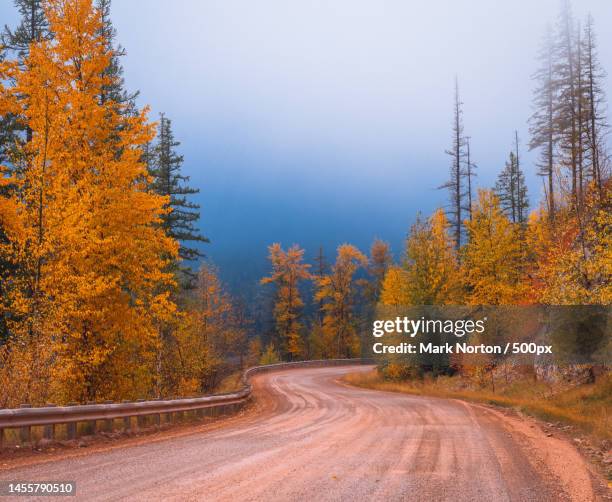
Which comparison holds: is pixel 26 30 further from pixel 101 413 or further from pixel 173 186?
pixel 101 413

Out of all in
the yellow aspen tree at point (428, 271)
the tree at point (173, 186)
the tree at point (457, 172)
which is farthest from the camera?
the tree at point (457, 172)

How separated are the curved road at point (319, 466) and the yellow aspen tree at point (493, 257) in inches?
614

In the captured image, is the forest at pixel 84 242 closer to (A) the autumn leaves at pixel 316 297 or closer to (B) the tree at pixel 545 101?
(B) the tree at pixel 545 101

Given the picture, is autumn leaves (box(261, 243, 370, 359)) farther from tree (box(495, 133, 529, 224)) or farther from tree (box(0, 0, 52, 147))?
tree (box(0, 0, 52, 147))

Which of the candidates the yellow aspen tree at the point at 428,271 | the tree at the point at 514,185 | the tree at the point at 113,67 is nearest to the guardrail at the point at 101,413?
the tree at the point at 113,67

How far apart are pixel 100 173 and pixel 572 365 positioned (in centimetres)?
1982

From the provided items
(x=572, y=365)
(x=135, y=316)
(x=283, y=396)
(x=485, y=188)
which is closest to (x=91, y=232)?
(x=135, y=316)

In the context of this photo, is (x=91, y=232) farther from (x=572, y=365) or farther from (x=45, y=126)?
(x=572, y=365)

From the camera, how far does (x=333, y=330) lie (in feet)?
204

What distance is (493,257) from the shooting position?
99.2 feet

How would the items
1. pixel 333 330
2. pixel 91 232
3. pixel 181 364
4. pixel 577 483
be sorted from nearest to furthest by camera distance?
1. pixel 577 483
2. pixel 91 232
3. pixel 181 364
4. pixel 333 330

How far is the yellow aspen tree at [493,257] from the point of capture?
2966cm

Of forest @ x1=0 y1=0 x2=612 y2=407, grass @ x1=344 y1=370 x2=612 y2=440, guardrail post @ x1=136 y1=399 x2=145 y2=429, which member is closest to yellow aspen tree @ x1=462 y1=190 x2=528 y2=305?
forest @ x1=0 y1=0 x2=612 y2=407

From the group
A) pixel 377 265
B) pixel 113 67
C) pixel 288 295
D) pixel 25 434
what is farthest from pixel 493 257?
pixel 377 265
